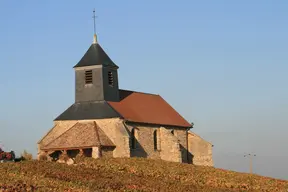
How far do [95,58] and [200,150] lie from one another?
38.1 feet

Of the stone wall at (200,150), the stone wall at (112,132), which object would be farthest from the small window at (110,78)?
the stone wall at (200,150)

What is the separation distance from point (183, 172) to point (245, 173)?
3906 mm

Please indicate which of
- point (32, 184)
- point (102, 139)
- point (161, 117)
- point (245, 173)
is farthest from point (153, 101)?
point (32, 184)

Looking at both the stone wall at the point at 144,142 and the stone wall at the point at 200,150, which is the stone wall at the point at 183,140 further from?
the stone wall at the point at 144,142

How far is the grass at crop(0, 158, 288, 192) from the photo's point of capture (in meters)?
20.2

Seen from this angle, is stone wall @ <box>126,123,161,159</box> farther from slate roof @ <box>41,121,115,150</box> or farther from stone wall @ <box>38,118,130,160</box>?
slate roof @ <box>41,121,115,150</box>

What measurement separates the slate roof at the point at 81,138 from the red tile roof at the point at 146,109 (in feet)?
7.12

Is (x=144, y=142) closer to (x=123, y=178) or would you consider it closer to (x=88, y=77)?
(x=88, y=77)

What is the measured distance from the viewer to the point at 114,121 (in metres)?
39.9

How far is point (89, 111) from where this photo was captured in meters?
41.2

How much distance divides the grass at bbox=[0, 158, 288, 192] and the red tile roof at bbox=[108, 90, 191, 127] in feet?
33.5

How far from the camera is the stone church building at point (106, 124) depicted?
129ft

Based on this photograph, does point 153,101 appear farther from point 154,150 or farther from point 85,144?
point 85,144

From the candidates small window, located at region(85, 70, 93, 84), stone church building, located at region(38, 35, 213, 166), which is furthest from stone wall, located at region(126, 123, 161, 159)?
small window, located at region(85, 70, 93, 84)
